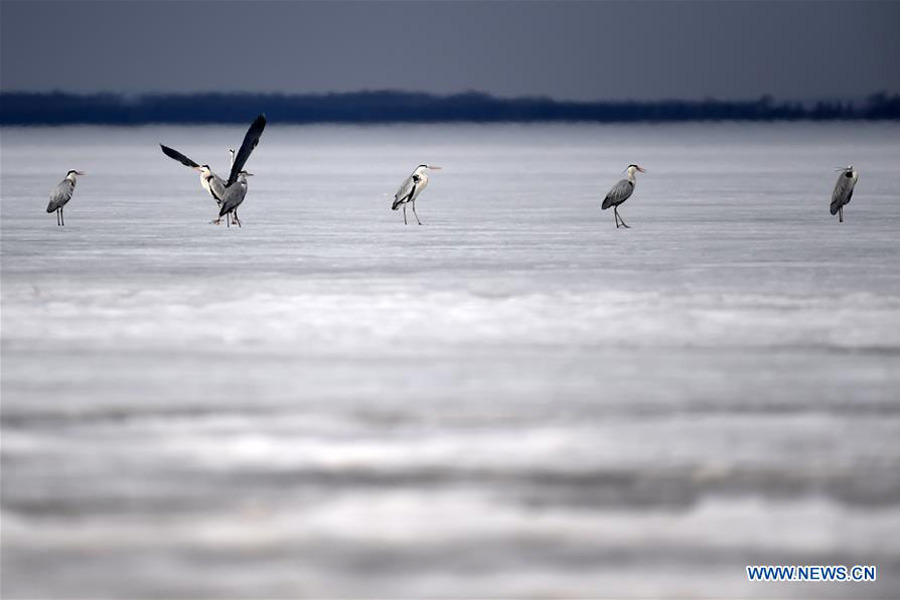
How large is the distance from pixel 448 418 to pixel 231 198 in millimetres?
11703

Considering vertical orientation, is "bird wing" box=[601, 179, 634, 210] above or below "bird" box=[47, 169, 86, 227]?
above

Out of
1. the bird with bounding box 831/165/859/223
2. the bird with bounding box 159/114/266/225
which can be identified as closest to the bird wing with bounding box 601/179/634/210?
the bird with bounding box 831/165/859/223

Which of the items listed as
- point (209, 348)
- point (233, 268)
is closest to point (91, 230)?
point (233, 268)

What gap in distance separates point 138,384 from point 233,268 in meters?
5.77

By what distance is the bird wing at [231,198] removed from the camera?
18.0m

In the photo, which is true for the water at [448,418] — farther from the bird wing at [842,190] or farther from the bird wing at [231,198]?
the bird wing at [842,190]

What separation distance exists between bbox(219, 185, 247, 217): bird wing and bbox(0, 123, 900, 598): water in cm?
274

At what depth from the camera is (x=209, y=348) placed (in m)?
8.81

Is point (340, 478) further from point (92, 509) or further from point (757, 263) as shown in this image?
point (757, 263)

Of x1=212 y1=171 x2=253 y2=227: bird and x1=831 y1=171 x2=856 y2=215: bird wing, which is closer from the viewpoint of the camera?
x1=212 y1=171 x2=253 y2=227: bird

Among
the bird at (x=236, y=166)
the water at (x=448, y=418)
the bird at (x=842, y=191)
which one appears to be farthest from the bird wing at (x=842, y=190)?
the bird at (x=236, y=166)

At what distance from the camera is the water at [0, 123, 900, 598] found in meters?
4.71

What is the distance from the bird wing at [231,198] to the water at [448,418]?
8.98 ft

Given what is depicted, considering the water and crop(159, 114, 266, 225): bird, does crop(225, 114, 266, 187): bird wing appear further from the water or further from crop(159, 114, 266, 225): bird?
the water
